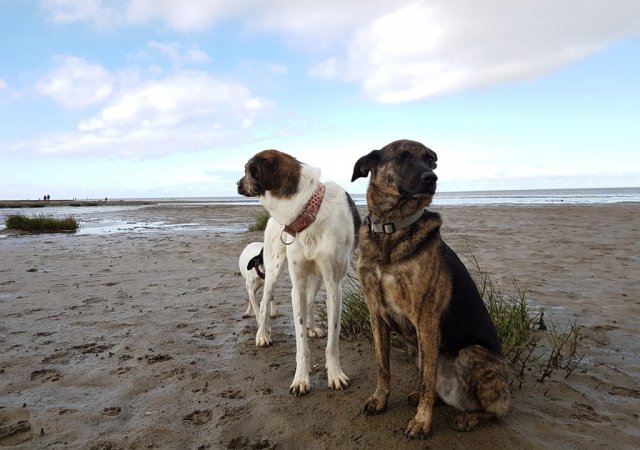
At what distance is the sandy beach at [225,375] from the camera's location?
2.56 metres

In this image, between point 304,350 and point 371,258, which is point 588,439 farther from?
point 304,350

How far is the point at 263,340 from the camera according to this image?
4.17 m

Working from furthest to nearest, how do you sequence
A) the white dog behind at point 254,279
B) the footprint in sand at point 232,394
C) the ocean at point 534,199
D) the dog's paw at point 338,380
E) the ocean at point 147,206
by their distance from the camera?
the ocean at point 534,199, the ocean at point 147,206, the white dog behind at point 254,279, the dog's paw at point 338,380, the footprint in sand at point 232,394

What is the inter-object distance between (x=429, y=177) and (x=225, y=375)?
7.68ft

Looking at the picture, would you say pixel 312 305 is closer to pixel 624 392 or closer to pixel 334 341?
pixel 334 341

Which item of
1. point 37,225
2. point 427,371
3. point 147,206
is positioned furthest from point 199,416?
point 147,206

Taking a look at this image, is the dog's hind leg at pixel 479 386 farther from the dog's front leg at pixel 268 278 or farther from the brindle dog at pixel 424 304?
the dog's front leg at pixel 268 278

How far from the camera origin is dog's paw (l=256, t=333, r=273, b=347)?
13.7ft

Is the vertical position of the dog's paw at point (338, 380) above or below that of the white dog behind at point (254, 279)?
below

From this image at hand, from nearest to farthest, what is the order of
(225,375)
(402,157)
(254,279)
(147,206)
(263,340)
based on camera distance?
(402,157) < (225,375) < (263,340) < (254,279) < (147,206)

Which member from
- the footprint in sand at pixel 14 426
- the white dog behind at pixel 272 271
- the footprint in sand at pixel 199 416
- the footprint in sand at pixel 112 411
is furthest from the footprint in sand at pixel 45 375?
the white dog behind at pixel 272 271

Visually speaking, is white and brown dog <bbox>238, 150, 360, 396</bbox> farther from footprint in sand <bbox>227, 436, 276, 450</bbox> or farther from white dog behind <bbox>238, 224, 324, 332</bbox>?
footprint in sand <bbox>227, 436, 276, 450</bbox>

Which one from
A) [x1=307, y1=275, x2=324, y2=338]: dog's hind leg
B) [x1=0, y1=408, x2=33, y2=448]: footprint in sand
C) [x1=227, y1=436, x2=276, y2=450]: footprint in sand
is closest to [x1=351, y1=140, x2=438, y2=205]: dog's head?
[x1=307, y1=275, x2=324, y2=338]: dog's hind leg

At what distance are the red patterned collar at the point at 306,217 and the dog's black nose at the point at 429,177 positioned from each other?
3.36 ft
